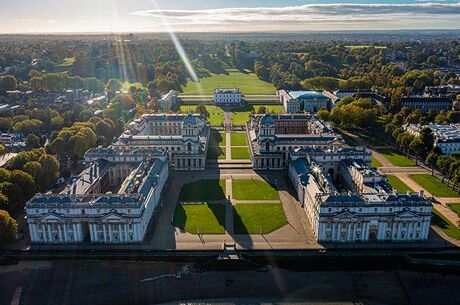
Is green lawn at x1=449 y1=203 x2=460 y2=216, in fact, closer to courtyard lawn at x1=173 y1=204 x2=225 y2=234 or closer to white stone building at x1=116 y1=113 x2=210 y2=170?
courtyard lawn at x1=173 y1=204 x2=225 y2=234

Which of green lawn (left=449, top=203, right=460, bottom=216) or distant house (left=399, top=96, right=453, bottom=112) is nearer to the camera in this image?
green lawn (left=449, top=203, right=460, bottom=216)

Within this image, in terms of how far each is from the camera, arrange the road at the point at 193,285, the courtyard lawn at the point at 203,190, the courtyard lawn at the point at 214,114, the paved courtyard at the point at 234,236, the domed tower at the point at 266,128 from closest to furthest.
Answer: the road at the point at 193,285, the paved courtyard at the point at 234,236, the courtyard lawn at the point at 203,190, the domed tower at the point at 266,128, the courtyard lawn at the point at 214,114

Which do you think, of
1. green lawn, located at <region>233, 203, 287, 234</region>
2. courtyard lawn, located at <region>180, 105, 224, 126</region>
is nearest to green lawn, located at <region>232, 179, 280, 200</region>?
green lawn, located at <region>233, 203, 287, 234</region>

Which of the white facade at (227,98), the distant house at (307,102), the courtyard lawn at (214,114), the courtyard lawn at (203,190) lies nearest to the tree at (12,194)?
the courtyard lawn at (203,190)

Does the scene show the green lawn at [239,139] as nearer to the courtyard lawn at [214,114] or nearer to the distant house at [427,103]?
the courtyard lawn at [214,114]

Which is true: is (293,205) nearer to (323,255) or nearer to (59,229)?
(323,255)

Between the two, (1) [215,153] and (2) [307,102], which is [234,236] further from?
(2) [307,102]

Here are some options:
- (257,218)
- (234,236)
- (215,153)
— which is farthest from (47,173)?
(257,218)
